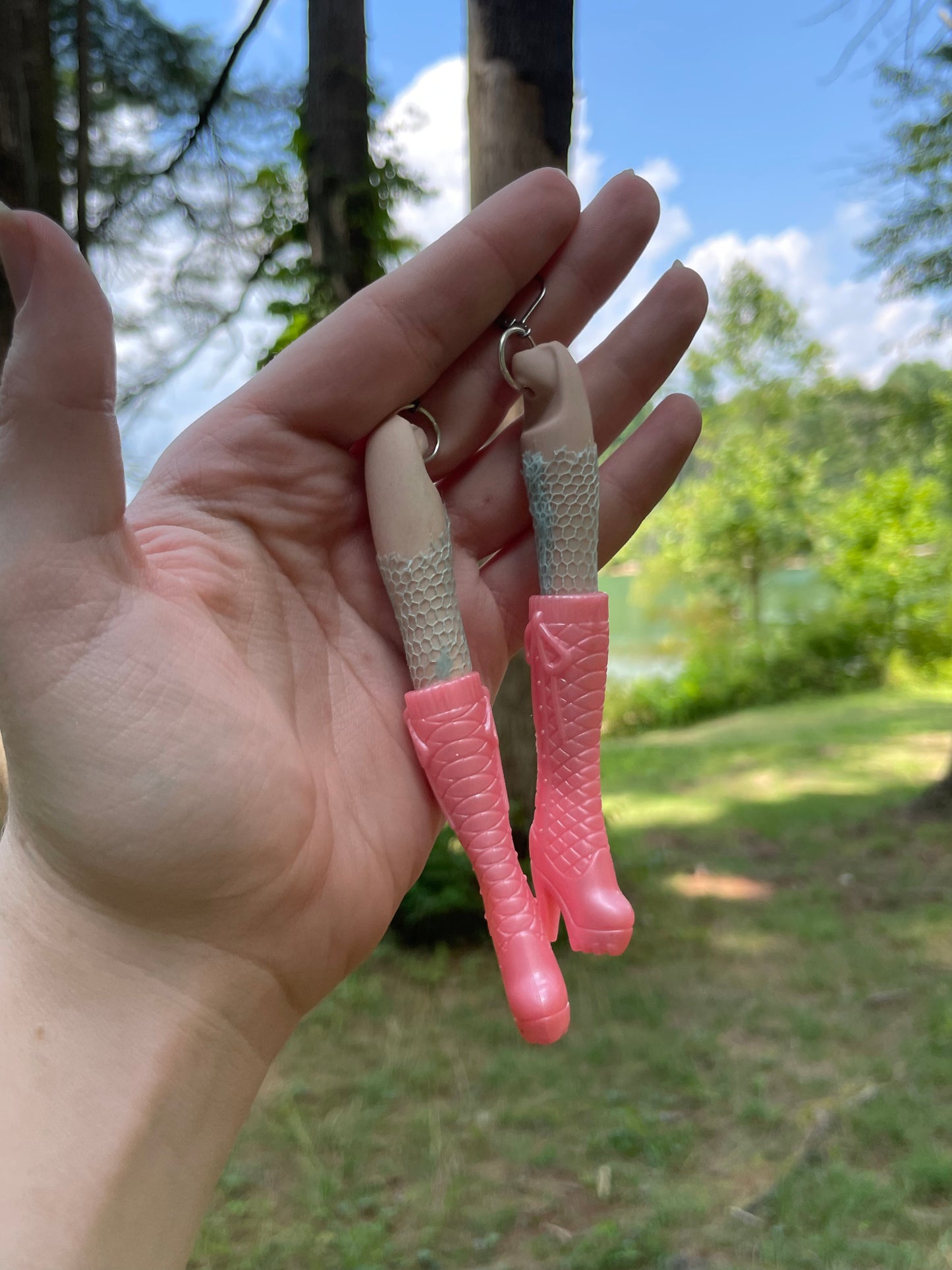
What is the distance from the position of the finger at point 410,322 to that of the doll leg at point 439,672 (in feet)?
0.21

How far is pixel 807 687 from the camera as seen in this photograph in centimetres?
810

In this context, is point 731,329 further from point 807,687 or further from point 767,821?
point 767,821

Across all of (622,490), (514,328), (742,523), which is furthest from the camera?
(742,523)

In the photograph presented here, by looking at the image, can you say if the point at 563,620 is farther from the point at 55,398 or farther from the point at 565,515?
the point at 55,398

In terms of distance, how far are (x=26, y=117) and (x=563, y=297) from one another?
4.20 ft

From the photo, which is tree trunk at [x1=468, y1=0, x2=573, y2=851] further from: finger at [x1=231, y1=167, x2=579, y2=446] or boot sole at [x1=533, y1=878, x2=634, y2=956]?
finger at [x1=231, y1=167, x2=579, y2=446]

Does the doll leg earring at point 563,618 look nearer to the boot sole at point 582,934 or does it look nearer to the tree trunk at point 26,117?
the boot sole at point 582,934

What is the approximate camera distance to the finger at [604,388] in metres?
1.36

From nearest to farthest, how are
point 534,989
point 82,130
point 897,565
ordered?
point 534,989 → point 82,130 → point 897,565

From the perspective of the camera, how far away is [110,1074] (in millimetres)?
913

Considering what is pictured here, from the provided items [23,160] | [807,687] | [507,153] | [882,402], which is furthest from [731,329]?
[23,160]

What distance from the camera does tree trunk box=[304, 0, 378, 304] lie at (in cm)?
242

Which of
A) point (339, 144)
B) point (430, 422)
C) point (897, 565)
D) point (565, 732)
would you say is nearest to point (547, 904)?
point (565, 732)

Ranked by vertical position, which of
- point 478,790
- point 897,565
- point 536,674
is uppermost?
point 536,674
